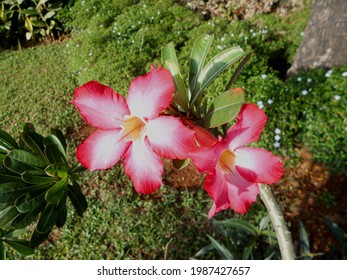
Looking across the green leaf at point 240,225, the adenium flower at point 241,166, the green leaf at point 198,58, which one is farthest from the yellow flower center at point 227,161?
the green leaf at point 240,225

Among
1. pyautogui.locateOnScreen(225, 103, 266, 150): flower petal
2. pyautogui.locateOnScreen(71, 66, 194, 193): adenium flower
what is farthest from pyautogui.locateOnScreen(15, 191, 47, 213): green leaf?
pyautogui.locateOnScreen(225, 103, 266, 150): flower petal

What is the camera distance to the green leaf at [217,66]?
75cm

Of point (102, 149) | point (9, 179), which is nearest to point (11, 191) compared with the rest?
point (9, 179)

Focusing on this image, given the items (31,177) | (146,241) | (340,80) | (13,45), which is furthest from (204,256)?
(13,45)

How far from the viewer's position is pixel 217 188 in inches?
22.2

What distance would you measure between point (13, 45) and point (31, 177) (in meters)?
6.11

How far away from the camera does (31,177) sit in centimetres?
98

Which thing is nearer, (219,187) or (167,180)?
(219,187)

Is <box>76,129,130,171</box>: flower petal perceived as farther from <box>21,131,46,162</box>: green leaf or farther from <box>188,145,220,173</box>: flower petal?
<box>21,131,46,162</box>: green leaf

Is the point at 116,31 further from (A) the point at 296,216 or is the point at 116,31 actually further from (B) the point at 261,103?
(A) the point at 296,216

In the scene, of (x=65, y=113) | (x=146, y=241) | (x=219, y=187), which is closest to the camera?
(x=219, y=187)

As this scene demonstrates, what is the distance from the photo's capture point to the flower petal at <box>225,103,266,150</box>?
22.4 inches

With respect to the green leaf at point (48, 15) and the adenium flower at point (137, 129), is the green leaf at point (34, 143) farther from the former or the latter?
the green leaf at point (48, 15)

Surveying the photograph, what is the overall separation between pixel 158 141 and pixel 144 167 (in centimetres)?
5
